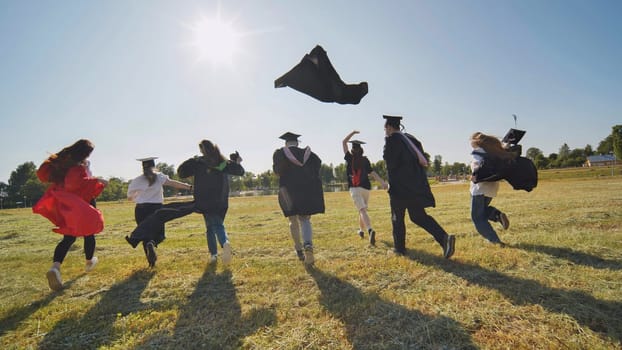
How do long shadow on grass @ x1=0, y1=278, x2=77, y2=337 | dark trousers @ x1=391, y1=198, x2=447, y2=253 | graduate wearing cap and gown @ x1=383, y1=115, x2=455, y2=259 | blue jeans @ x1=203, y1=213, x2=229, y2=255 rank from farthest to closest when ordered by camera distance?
blue jeans @ x1=203, y1=213, x2=229, y2=255
graduate wearing cap and gown @ x1=383, y1=115, x2=455, y2=259
dark trousers @ x1=391, y1=198, x2=447, y2=253
long shadow on grass @ x1=0, y1=278, x2=77, y2=337

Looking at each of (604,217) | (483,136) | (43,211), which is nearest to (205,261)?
(43,211)

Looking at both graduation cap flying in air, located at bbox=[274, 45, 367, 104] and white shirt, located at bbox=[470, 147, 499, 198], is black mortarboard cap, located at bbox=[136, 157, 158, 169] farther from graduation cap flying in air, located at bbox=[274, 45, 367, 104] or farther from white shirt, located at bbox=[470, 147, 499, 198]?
white shirt, located at bbox=[470, 147, 499, 198]

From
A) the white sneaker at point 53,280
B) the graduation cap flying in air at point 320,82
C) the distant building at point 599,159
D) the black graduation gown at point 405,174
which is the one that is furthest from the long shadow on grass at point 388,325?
the distant building at point 599,159

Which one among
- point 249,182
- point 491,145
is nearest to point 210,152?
point 491,145

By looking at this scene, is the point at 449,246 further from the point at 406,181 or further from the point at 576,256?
the point at 576,256

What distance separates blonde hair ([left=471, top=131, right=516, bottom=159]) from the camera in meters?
5.61

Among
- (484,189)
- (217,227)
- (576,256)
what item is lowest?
(576,256)

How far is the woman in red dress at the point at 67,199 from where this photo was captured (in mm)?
4887

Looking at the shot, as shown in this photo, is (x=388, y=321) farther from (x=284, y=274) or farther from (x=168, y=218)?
(x=168, y=218)

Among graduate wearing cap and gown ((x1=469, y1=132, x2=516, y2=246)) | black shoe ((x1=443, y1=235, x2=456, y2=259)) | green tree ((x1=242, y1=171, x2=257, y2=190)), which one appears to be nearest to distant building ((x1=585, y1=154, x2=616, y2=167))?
green tree ((x1=242, y1=171, x2=257, y2=190))

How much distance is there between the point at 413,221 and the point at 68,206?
577 centimetres

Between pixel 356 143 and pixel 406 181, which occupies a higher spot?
pixel 356 143

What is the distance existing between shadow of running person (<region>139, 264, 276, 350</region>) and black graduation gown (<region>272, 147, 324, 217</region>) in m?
1.89

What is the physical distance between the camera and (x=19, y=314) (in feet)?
12.8
